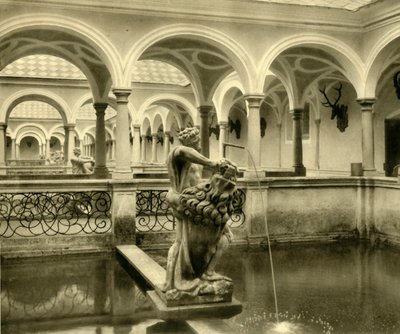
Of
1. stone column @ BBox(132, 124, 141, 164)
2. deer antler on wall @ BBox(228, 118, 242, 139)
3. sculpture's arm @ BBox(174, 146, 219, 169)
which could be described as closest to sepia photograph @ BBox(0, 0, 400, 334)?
sculpture's arm @ BBox(174, 146, 219, 169)

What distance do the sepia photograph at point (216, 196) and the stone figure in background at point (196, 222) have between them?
2 centimetres

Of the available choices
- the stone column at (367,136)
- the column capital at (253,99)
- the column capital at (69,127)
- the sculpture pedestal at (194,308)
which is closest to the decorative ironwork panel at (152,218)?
the column capital at (253,99)

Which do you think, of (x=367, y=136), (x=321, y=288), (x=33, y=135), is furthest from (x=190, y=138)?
(x=33, y=135)

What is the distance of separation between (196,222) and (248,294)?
182 cm

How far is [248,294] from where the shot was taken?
6.76 meters

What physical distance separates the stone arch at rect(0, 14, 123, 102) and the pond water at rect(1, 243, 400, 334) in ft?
13.4

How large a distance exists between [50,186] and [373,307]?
614 centimetres

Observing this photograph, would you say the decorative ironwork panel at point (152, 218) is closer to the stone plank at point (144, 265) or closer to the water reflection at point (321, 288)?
the stone plank at point (144, 265)

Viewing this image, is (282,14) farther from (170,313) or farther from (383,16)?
(170,313)

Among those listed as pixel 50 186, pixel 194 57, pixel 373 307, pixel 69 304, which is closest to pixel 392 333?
pixel 373 307

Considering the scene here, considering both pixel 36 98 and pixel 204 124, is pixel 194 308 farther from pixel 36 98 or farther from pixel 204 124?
pixel 36 98

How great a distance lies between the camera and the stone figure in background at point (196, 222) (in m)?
5.41

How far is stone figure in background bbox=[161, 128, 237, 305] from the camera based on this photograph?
17.7ft

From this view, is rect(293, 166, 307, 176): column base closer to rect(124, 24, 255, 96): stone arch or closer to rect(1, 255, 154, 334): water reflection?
rect(124, 24, 255, 96): stone arch
